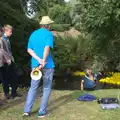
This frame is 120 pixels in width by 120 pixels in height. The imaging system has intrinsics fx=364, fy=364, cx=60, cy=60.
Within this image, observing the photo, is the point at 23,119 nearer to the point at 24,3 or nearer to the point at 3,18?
the point at 3,18

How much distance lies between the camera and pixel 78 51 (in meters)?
23.1

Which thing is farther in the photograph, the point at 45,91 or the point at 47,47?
the point at 45,91

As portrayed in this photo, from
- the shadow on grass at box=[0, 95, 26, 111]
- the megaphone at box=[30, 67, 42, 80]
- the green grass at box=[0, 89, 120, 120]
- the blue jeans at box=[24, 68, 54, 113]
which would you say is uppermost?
the megaphone at box=[30, 67, 42, 80]

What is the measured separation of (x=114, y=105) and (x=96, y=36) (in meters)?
9.64

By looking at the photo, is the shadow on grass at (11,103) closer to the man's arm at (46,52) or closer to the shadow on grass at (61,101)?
the shadow on grass at (61,101)

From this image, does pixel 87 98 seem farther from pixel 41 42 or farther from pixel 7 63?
pixel 41 42

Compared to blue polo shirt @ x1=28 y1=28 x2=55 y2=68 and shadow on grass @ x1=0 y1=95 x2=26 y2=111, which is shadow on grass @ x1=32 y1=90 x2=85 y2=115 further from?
blue polo shirt @ x1=28 y1=28 x2=55 y2=68


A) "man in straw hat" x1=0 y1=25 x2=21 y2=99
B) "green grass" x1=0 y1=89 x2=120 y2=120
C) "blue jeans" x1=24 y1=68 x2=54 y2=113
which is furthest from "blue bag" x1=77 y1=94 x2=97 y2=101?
"man in straw hat" x1=0 y1=25 x2=21 y2=99

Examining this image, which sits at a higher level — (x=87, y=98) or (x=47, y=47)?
(x=47, y=47)

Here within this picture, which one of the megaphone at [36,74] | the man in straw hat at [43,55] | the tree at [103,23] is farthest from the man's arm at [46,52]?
the tree at [103,23]

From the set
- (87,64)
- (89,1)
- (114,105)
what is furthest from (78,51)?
(114,105)

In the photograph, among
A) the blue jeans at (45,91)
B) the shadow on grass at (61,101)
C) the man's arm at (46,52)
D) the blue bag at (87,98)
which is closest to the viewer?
the man's arm at (46,52)

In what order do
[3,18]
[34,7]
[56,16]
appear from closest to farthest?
[3,18]
[34,7]
[56,16]

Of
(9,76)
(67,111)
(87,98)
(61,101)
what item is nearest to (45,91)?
(67,111)
